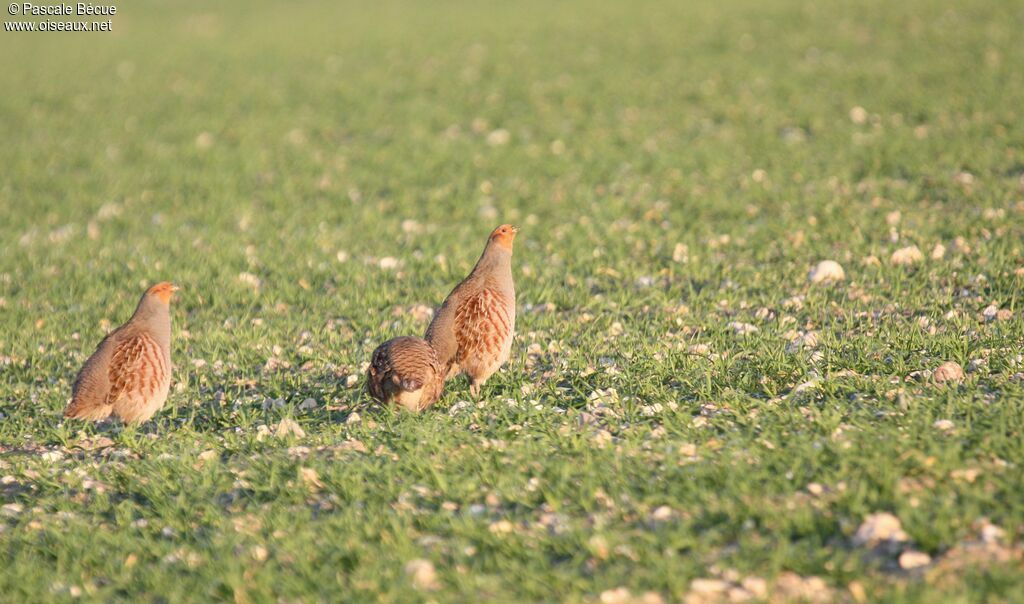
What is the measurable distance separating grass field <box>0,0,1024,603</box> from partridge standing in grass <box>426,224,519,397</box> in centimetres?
19

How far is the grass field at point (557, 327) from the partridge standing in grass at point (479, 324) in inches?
7.5

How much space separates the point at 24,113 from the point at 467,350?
1449 cm

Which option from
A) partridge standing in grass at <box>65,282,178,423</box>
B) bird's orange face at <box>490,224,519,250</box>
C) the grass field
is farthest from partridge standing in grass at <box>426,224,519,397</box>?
partridge standing in grass at <box>65,282,178,423</box>

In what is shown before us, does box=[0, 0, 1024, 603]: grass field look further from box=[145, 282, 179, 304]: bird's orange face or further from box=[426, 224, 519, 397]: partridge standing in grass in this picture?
box=[145, 282, 179, 304]: bird's orange face

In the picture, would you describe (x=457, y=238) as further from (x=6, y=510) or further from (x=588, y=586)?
(x=588, y=586)

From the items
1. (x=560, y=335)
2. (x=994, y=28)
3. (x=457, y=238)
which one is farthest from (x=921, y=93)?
(x=560, y=335)

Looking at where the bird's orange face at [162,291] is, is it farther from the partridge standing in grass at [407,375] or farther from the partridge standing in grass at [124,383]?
the partridge standing in grass at [407,375]

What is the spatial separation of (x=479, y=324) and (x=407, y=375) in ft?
2.37

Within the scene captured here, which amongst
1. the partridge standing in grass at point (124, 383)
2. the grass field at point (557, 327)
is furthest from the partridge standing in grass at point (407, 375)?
the partridge standing in grass at point (124, 383)

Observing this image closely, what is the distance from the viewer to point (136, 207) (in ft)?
38.8

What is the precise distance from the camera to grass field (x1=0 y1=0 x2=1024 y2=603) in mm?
3881

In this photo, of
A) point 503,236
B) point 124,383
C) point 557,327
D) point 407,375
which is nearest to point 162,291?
point 124,383

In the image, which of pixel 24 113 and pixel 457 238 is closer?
pixel 457 238

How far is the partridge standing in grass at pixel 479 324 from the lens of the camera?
578 cm
